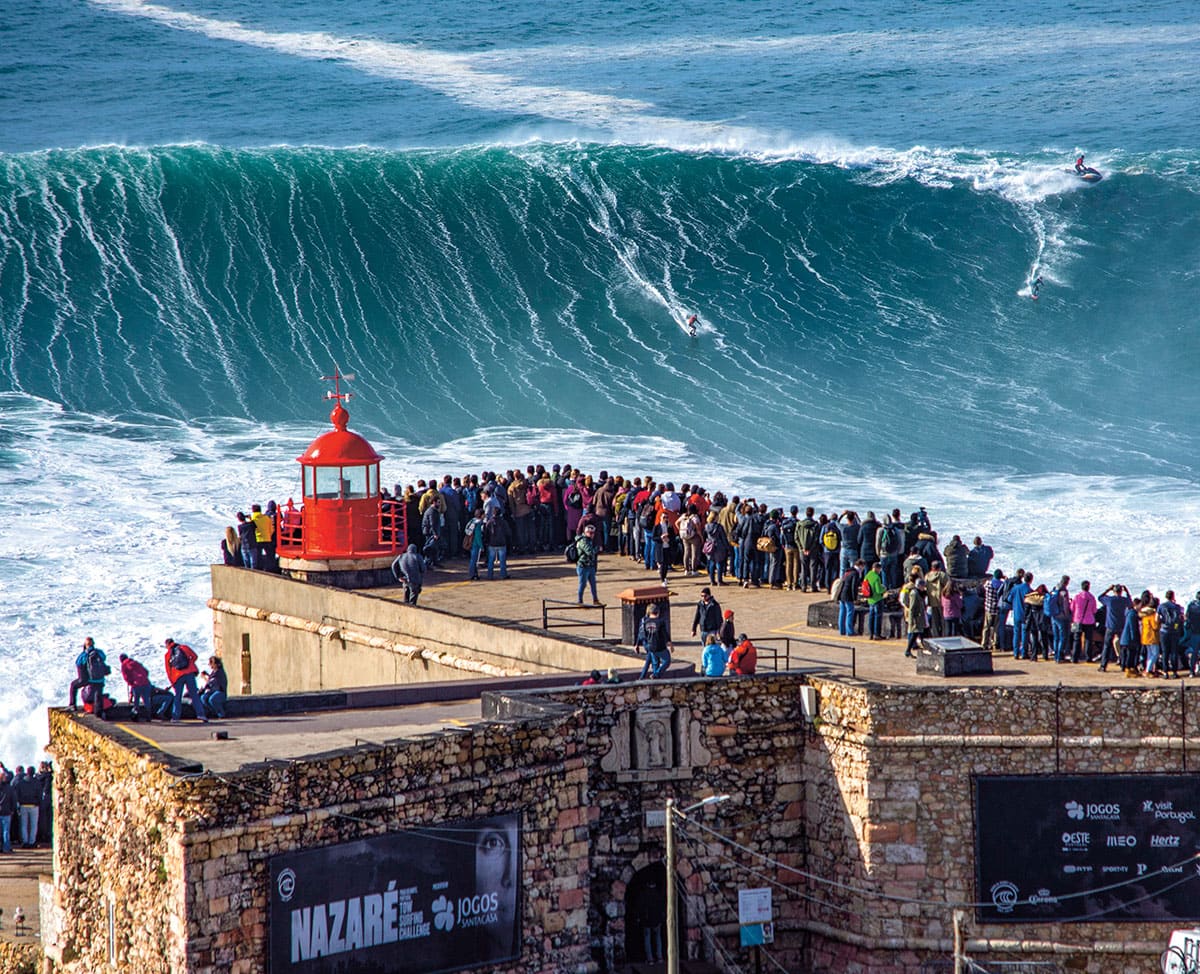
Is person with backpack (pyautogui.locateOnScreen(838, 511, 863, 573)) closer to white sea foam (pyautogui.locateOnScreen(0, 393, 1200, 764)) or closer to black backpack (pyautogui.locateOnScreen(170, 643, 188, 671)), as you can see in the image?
black backpack (pyautogui.locateOnScreen(170, 643, 188, 671))

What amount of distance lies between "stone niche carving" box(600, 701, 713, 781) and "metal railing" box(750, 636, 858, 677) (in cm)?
Result: 140

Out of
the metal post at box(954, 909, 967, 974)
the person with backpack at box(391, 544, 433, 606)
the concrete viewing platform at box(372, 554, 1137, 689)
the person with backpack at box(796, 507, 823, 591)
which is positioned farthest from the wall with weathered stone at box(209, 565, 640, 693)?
the metal post at box(954, 909, 967, 974)

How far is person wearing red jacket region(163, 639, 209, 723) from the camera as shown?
76.6ft

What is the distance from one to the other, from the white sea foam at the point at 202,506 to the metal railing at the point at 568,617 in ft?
46.8

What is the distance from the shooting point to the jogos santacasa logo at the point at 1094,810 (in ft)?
76.5

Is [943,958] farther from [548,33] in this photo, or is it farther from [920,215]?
[548,33]

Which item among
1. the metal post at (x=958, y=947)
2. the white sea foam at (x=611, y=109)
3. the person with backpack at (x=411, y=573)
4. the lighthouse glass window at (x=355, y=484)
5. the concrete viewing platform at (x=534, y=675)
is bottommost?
the metal post at (x=958, y=947)

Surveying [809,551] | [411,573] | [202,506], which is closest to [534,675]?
[411,573]

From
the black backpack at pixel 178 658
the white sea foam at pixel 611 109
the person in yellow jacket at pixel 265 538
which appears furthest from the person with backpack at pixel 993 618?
the white sea foam at pixel 611 109

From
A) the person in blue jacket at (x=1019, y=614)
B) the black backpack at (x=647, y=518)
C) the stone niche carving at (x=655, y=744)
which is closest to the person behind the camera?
the stone niche carving at (x=655, y=744)

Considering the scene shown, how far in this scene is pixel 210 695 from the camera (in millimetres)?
23781

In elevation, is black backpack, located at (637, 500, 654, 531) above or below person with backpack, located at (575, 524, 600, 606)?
above

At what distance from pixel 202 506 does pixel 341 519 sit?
18151 millimetres

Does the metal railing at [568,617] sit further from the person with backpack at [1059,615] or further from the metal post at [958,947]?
the metal post at [958,947]
